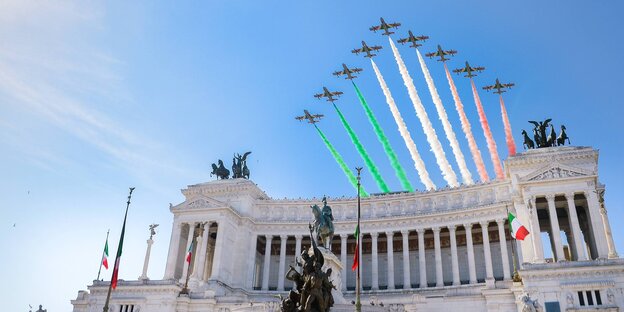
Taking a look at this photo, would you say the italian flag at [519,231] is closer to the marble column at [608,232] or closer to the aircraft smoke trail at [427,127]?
the marble column at [608,232]

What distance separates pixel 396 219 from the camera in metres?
70.0

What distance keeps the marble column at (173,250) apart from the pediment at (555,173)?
139ft

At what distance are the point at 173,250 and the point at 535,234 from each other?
140ft

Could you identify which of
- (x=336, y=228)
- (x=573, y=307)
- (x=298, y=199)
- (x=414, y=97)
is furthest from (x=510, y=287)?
(x=414, y=97)

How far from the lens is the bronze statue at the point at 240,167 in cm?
7756

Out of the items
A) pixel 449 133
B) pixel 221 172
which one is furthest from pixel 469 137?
pixel 221 172

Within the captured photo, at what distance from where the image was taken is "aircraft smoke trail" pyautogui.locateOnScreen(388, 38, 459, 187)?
79875 millimetres

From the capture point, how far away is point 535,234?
54.9 m

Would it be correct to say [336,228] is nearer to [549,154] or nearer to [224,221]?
[224,221]

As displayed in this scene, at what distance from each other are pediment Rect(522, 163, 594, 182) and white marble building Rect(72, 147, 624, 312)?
111mm

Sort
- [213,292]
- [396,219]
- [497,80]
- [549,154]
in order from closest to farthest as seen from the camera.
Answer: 1. [213,292]
2. [549,154]
3. [396,219]
4. [497,80]

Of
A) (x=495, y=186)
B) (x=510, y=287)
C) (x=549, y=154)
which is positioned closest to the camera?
(x=510, y=287)

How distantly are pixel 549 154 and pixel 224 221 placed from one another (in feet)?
131

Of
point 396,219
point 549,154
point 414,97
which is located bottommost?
Result: point 396,219
